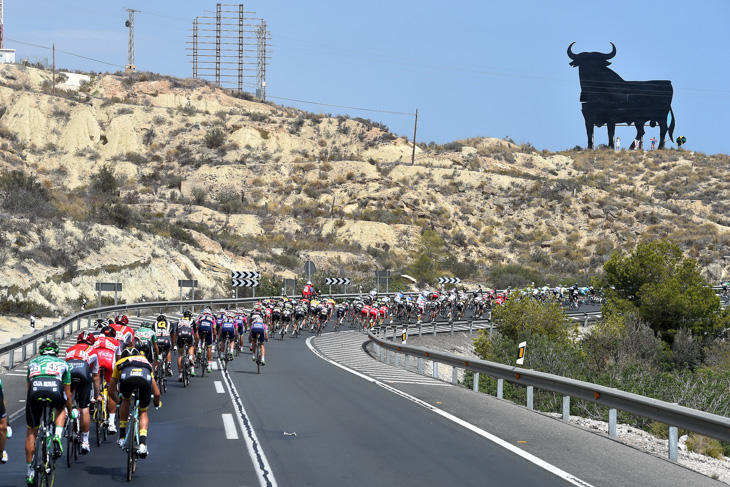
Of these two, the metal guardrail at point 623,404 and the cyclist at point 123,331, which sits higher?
the cyclist at point 123,331

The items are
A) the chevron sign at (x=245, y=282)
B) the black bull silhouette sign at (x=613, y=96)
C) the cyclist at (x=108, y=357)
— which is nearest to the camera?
the cyclist at (x=108, y=357)

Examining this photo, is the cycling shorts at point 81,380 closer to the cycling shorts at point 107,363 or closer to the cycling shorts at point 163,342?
the cycling shorts at point 107,363

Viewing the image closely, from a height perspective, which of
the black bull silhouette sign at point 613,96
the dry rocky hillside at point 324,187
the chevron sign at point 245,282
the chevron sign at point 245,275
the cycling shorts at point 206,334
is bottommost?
the chevron sign at point 245,282

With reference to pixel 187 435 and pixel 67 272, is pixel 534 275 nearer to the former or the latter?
pixel 67 272

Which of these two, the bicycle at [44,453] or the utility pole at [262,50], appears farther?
the utility pole at [262,50]

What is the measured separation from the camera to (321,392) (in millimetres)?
17734

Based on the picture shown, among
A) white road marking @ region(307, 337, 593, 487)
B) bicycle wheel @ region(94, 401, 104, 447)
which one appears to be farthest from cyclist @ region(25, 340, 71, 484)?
white road marking @ region(307, 337, 593, 487)

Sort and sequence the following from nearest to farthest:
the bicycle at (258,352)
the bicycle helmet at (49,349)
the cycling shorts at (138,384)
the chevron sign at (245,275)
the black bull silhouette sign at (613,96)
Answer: the bicycle helmet at (49,349)
the cycling shorts at (138,384)
the bicycle at (258,352)
the chevron sign at (245,275)
the black bull silhouette sign at (613,96)

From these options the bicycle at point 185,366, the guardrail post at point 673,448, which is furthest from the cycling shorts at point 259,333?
the guardrail post at point 673,448

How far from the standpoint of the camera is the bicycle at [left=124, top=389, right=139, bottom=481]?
9250 millimetres

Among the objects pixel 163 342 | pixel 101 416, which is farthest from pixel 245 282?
pixel 101 416

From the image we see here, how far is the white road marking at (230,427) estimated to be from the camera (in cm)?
1202

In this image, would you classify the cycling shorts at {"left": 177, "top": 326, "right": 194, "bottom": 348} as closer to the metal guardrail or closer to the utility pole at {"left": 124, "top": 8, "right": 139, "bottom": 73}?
the metal guardrail

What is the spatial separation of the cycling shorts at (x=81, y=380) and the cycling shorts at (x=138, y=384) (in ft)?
1.63
